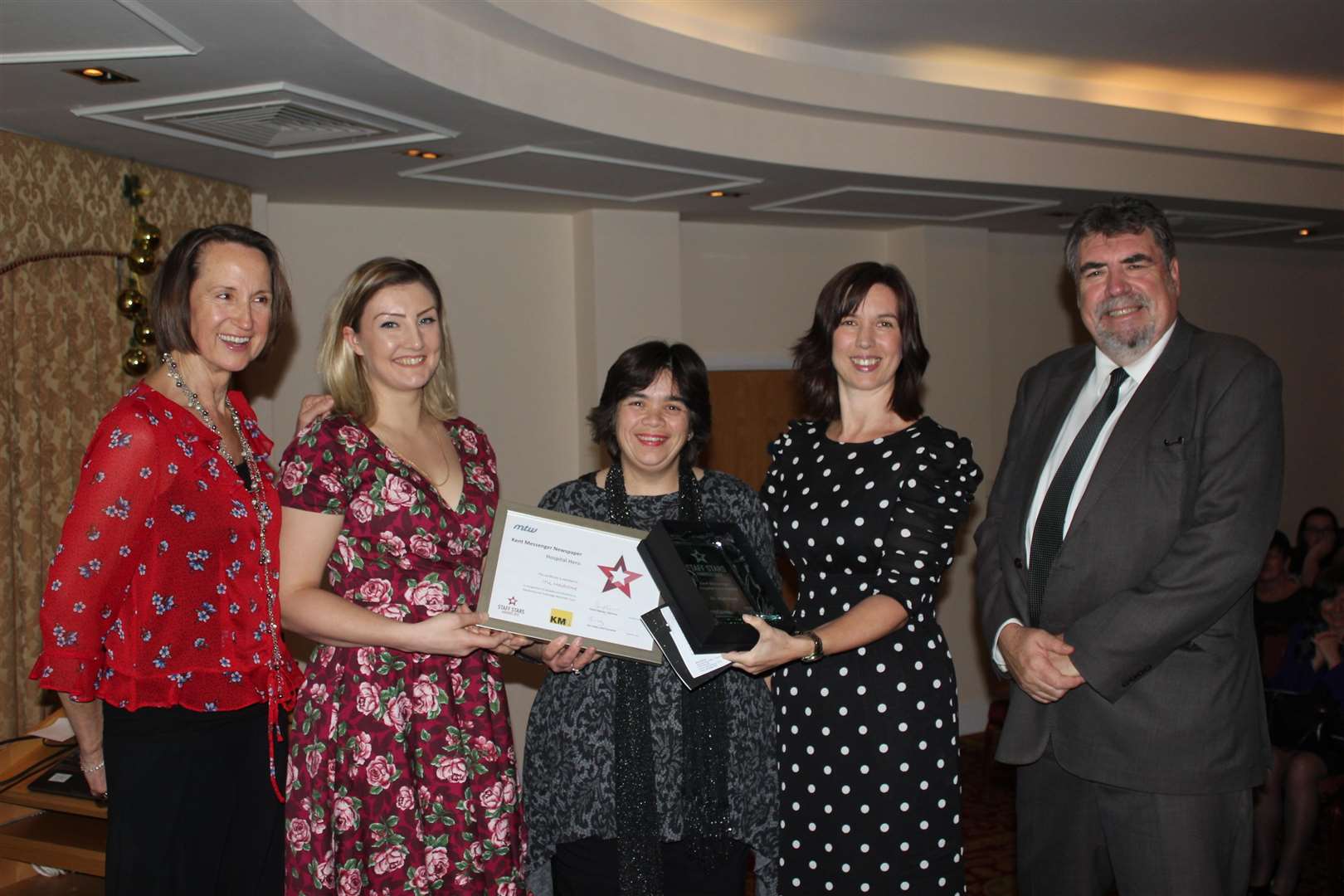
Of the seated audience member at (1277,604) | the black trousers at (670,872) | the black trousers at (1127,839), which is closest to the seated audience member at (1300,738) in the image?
the seated audience member at (1277,604)

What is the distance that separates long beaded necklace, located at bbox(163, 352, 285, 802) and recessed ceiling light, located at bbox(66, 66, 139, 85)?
1290 mm

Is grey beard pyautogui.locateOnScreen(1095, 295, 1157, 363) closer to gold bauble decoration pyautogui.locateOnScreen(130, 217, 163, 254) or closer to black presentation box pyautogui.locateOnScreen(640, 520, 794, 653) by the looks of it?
black presentation box pyautogui.locateOnScreen(640, 520, 794, 653)

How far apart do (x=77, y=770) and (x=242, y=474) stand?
170 centimetres

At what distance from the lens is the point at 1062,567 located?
2648 mm

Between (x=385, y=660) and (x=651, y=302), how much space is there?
423cm

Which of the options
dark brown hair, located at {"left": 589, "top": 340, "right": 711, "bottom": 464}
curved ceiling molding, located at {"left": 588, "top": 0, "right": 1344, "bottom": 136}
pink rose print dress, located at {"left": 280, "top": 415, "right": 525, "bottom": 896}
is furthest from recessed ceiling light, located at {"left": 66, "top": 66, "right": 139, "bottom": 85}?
dark brown hair, located at {"left": 589, "top": 340, "right": 711, "bottom": 464}

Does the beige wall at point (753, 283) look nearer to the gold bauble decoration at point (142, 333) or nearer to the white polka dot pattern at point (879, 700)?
the gold bauble decoration at point (142, 333)

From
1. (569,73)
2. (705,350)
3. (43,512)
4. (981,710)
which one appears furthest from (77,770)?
(981,710)

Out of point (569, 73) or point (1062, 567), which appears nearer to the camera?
point (1062, 567)

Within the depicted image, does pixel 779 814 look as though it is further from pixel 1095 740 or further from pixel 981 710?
pixel 981 710

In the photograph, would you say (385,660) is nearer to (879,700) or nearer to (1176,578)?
(879,700)

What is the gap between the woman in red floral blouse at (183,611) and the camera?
90.8 inches

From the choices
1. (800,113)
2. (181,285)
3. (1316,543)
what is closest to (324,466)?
(181,285)

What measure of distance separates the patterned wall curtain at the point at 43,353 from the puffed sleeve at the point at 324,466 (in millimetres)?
2338
